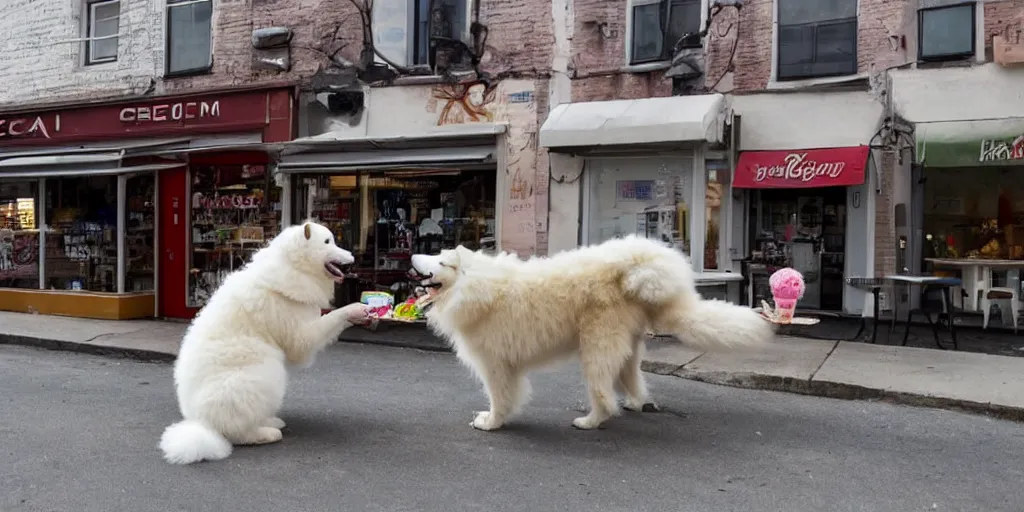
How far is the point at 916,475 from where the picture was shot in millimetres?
4742

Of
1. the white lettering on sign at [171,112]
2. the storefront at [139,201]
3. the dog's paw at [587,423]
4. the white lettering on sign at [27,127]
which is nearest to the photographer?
the dog's paw at [587,423]

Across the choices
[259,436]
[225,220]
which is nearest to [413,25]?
[225,220]

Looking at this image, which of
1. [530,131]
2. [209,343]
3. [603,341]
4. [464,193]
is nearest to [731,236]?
[530,131]

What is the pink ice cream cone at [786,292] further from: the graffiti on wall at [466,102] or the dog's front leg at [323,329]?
the graffiti on wall at [466,102]

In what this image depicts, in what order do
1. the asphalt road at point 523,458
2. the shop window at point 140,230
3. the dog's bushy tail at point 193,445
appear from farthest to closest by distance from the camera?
the shop window at point 140,230 → the dog's bushy tail at point 193,445 → the asphalt road at point 523,458

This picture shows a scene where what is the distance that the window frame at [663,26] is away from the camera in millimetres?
10805

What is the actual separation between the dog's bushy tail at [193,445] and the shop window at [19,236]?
10.9 m

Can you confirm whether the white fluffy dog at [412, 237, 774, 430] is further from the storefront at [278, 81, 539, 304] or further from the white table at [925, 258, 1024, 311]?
the white table at [925, 258, 1024, 311]

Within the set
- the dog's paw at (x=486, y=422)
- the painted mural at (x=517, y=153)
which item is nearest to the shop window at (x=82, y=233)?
the painted mural at (x=517, y=153)

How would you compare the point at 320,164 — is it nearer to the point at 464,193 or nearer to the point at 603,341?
the point at 464,193

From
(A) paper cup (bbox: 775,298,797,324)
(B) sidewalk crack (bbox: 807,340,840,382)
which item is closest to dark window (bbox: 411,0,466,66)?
(B) sidewalk crack (bbox: 807,340,840,382)

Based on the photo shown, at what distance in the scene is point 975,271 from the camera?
10078 mm

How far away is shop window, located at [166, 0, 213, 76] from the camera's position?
13445 mm

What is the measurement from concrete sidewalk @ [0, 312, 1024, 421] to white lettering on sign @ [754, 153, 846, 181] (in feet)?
6.93
